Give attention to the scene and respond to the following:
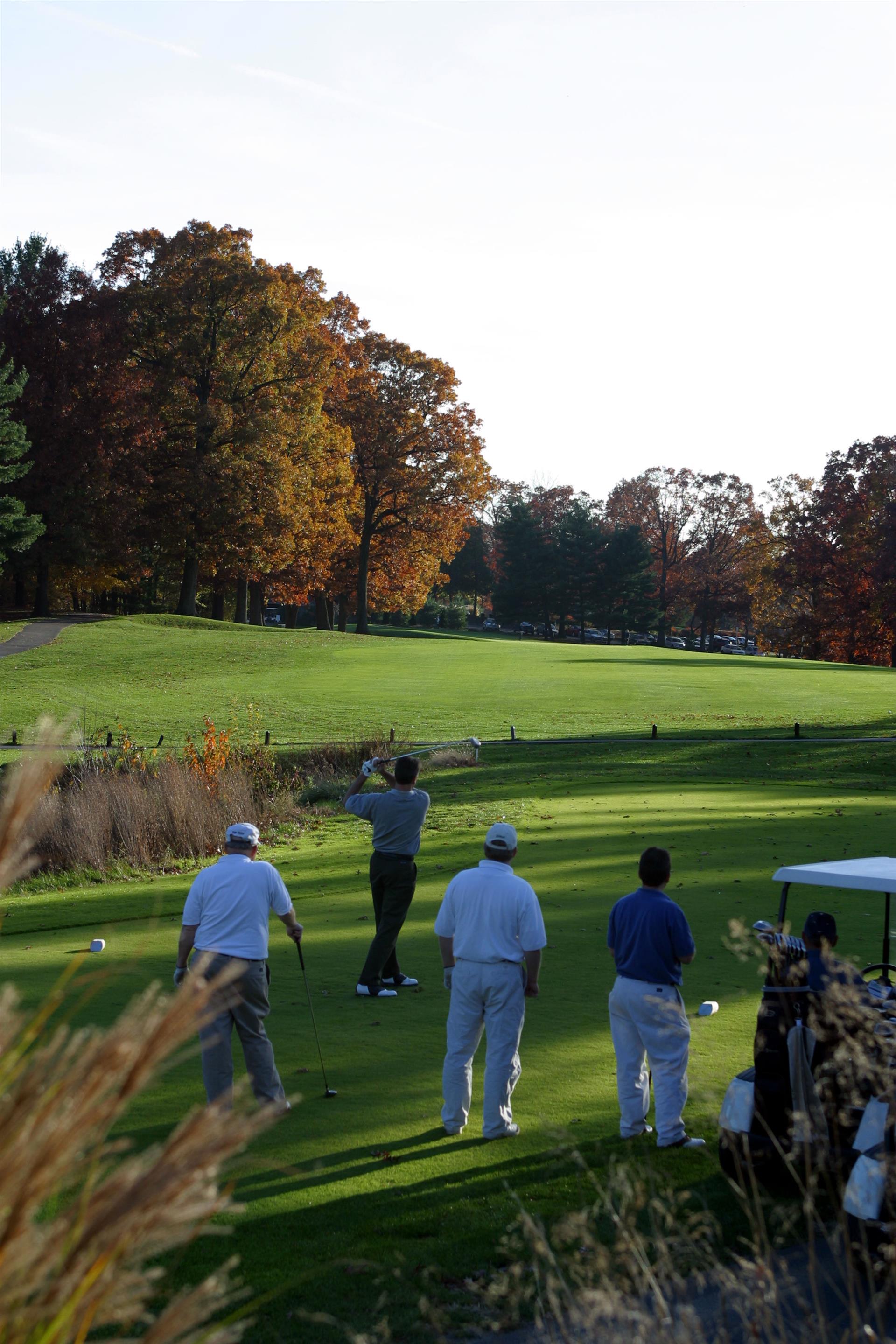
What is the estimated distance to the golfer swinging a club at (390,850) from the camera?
35.3 ft

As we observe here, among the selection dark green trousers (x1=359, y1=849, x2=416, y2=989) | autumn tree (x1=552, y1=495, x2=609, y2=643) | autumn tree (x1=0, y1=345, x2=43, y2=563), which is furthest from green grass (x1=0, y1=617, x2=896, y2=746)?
autumn tree (x1=552, y1=495, x2=609, y2=643)

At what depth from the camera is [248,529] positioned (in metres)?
59.6

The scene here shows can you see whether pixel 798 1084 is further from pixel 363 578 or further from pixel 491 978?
pixel 363 578

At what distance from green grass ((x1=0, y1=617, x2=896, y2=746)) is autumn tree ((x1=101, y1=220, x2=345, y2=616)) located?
458 centimetres

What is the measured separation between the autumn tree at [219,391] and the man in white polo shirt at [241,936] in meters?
51.3

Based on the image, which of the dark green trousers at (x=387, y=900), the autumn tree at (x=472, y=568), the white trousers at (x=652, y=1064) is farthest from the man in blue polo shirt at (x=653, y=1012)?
the autumn tree at (x=472, y=568)

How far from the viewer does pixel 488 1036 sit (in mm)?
7809

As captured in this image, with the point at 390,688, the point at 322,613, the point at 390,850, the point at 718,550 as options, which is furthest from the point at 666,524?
the point at 390,850

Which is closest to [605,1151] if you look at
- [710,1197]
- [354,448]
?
[710,1197]

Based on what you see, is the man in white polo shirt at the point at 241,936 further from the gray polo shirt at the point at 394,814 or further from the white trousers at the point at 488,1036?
the gray polo shirt at the point at 394,814

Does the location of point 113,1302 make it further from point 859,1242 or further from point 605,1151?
point 605,1151

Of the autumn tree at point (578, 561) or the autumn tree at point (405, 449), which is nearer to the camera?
the autumn tree at point (405, 449)

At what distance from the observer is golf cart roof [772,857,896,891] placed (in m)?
7.35

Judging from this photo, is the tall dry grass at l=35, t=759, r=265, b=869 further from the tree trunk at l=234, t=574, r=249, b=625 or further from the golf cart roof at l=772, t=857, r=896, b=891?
the tree trunk at l=234, t=574, r=249, b=625
